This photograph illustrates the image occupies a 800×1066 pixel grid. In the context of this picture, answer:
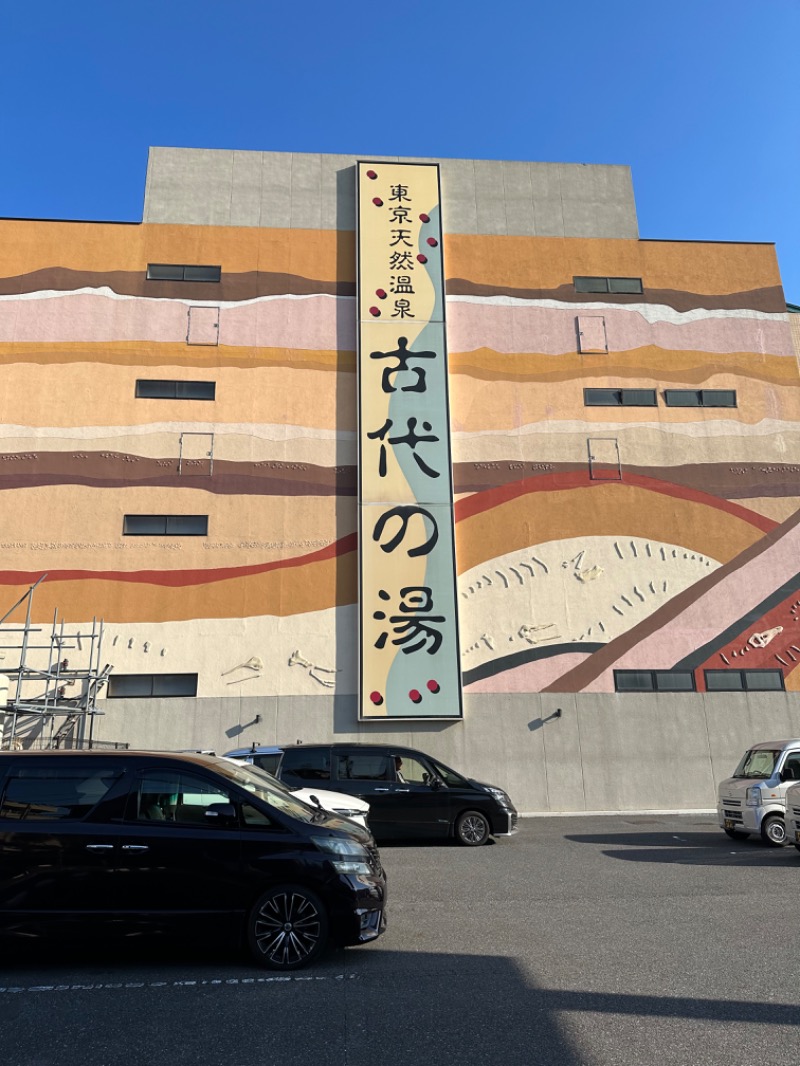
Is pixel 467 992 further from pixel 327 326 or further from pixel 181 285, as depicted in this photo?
pixel 181 285

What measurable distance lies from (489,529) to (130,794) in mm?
14646

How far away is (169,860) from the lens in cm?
589

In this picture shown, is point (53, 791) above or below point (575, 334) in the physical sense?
below

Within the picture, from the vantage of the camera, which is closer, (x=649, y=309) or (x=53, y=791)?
(x=53, y=791)

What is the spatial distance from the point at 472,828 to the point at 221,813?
7.98 metres

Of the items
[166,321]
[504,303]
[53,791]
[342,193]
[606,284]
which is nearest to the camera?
[53,791]

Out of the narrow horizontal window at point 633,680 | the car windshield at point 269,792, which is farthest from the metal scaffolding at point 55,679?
the narrow horizontal window at point 633,680

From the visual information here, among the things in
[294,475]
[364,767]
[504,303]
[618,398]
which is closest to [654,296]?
[618,398]

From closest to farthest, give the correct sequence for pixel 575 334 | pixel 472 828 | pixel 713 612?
pixel 472 828 < pixel 713 612 < pixel 575 334

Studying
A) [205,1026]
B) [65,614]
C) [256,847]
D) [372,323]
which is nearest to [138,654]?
[65,614]

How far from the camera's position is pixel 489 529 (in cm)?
1991

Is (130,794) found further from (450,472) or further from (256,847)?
(450,472)

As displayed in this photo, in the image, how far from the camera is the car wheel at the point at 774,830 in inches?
493

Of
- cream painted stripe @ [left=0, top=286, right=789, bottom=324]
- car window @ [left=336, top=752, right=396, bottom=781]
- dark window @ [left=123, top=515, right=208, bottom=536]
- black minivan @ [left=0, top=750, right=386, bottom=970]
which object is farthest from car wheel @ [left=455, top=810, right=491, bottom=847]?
cream painted stripe @ [left=0, top=286, right=789, bottom=324]
